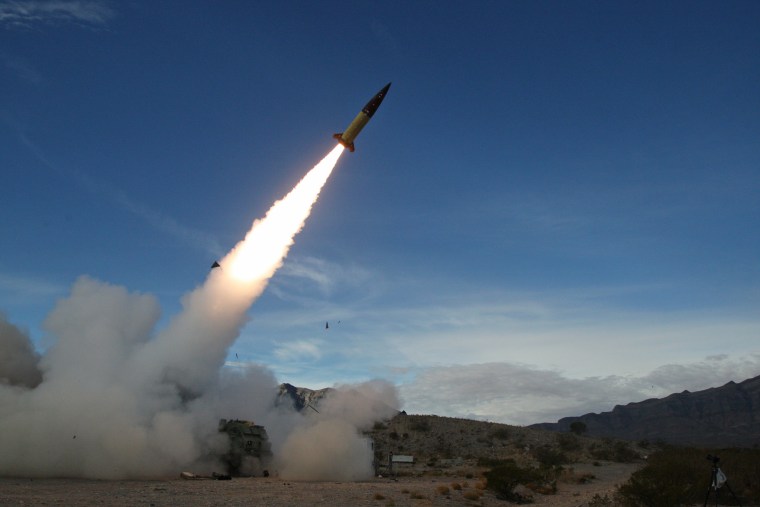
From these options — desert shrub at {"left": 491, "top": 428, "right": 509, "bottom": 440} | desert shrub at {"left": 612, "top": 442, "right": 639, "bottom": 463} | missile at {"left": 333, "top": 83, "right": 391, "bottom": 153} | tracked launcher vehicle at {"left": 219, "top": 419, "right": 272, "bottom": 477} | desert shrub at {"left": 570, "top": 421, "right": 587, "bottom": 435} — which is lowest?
desert shrub at {"left": 612, "top": 442, "right": 639, "bottom": 463}

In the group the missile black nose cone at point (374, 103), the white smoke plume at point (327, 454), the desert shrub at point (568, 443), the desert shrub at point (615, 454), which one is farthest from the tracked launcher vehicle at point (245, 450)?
the desert shrub at point (568, 443)

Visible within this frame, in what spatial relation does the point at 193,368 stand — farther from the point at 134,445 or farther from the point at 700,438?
the point at 700,438

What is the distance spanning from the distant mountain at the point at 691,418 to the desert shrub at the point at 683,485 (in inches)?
3510

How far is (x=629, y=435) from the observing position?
125312 mm

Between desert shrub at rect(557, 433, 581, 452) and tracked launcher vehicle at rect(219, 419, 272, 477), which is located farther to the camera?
desert shrub at rect(557, 433, 581, 452)

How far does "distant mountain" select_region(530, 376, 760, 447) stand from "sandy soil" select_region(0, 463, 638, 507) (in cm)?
9773

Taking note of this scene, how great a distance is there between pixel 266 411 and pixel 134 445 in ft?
39.1

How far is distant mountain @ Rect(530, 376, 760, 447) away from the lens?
114m

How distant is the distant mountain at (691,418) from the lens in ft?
375

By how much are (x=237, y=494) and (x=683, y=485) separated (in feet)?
45.0

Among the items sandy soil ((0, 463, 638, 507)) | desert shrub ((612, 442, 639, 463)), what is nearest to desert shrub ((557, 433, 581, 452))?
desert shrub ((612, 442, 639, 463))

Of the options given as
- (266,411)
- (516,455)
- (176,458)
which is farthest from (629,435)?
(176,458)

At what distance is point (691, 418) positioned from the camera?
13238 centimetres

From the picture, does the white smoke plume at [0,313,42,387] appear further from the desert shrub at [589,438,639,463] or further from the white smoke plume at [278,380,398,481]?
the desert shrub at [589,438,639,463]
